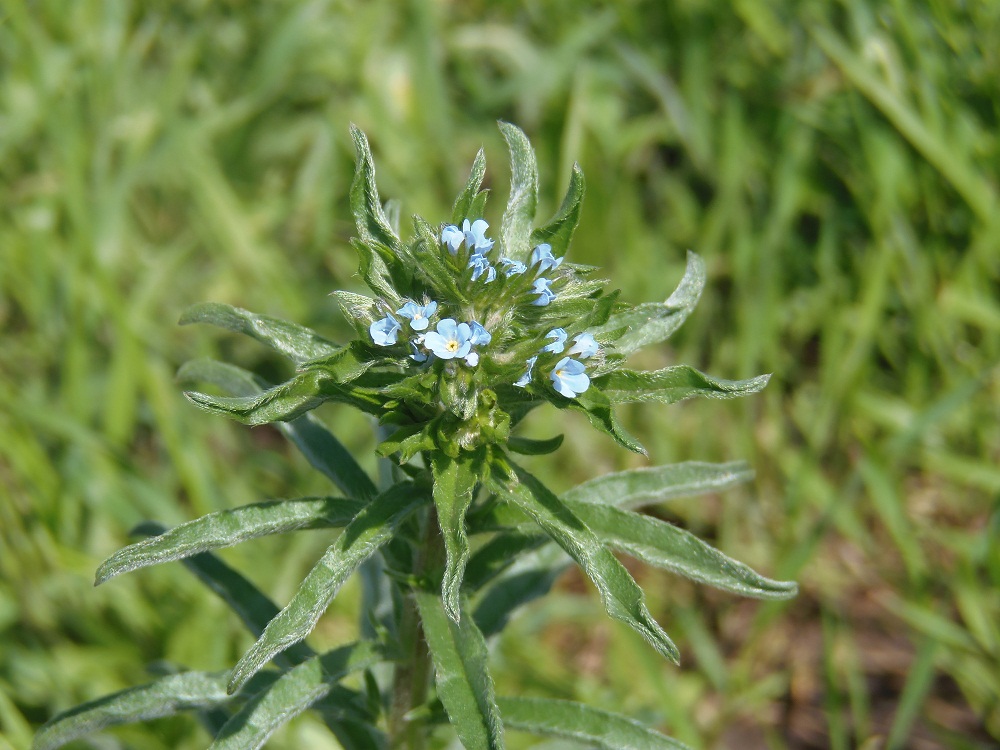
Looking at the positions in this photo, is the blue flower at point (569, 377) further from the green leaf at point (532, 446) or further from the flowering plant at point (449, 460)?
the green leaf at point (532, 446)

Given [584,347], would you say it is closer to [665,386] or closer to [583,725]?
[665,386]

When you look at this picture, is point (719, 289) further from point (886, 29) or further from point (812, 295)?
point (886, 29)

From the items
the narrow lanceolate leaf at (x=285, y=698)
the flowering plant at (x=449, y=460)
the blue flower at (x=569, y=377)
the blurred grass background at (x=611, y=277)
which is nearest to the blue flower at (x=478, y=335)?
the flowering plant at (x=449, y=460)

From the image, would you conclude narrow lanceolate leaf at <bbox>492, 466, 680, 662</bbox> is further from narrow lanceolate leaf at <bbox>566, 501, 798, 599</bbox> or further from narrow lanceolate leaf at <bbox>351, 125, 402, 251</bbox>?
narrow lanceolate leaf at <bbox>351, 125, 402, 251</bbox>

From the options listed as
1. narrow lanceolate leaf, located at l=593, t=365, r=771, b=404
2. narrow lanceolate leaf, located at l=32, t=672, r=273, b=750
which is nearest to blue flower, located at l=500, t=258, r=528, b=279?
narrow lanceolate leaf, located at l=593, t=365, r=771, b=404

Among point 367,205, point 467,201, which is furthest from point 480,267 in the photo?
point 367,205

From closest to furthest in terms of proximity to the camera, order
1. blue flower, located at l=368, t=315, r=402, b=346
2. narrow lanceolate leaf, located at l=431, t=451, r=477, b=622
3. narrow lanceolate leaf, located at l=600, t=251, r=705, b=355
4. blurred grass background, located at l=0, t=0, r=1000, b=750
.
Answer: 1. narrow lanceolate leaf, located at l=431, t=451, r=477, b=622
2. blue flower, located at l=368, t=315, r=402, b=346
3. narrow lanceolate leaf, located at l=600, t=251, r=705, b=355
4. blurred grass background, located at l=0, t=0, r=1000, b=750
